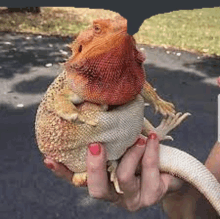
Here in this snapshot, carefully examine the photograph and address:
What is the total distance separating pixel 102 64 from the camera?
784 mm

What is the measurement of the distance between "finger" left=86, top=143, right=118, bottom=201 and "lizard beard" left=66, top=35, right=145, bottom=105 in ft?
0.41

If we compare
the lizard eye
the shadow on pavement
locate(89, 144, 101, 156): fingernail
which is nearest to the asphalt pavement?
the shadow on pavement

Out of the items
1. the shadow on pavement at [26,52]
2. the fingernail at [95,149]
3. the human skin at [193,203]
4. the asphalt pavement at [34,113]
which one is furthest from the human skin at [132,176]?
the shadow on pavement at [26,52]

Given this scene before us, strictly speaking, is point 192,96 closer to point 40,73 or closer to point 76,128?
point 40,73

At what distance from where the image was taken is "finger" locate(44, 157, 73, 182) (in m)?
0.97

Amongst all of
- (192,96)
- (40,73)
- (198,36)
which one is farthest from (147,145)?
(198,36)

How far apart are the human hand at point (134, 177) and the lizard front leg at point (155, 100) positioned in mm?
79

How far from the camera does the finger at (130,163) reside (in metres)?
0.98

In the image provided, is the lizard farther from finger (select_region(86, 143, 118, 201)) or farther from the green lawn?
the green lawn

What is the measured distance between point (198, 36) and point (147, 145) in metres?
5.01

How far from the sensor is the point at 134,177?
3.41 ft

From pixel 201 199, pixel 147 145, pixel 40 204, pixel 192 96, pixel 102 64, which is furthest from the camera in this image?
pixel 192 96

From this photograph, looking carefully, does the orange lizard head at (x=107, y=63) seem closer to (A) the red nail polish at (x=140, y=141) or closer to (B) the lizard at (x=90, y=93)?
(B) the lizard at (x=90, y=93)

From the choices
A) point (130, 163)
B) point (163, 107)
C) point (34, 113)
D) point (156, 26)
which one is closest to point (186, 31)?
point (156, 26)
